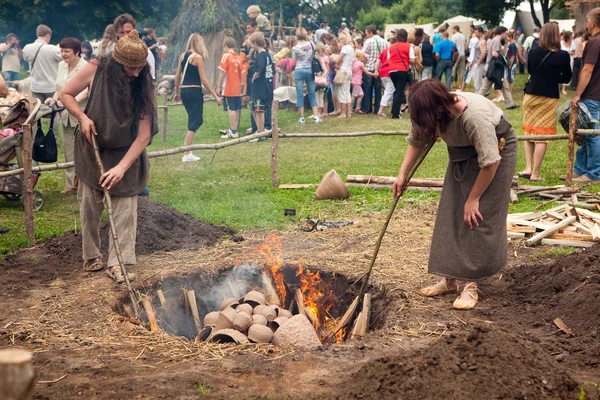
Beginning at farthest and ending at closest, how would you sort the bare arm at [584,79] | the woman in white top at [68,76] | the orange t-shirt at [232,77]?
the orange t-shirt at [232,77], the bare arm at [584,79], the woman in white top at [68,76]

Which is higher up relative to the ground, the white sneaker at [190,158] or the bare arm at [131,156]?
the bare arm at [131,156]

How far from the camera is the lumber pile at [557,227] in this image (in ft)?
21.9

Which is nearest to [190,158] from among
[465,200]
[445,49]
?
[465,200]

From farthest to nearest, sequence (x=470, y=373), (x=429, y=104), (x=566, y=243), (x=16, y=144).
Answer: (x=16, y=144)
(x=566, y=243)
(x=429, y=104)
(x=470, y=373)

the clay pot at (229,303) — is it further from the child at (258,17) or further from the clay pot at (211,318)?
the child at (258,17)

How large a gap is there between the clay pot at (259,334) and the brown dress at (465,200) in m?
1.40

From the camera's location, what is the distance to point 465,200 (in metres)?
4.97

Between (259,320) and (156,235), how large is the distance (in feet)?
6.97

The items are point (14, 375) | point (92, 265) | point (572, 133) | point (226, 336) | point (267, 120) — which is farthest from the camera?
point (267, 120)

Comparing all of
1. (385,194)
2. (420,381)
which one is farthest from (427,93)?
(385,194)

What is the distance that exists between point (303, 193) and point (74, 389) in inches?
222

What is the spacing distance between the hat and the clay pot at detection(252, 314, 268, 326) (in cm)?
223

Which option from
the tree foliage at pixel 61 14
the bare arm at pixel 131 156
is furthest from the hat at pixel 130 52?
the tree foliage at pixel 61 14

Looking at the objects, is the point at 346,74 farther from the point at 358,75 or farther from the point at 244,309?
the point at 244,309
